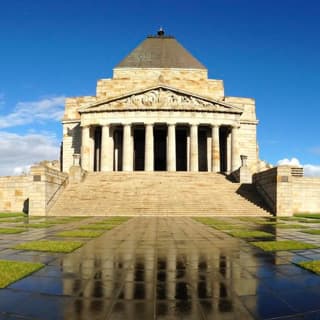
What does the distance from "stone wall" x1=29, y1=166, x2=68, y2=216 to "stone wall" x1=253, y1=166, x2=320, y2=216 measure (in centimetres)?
1893

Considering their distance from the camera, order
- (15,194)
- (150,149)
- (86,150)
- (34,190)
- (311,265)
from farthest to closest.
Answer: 1. (86,150)
2. (150,149)
3. (15,194)
4. (34,190)
5. (311,265)

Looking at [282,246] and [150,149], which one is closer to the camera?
[282,246]

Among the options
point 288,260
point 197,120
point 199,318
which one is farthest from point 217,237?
point 197,120

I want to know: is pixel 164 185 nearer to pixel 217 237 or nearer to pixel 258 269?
pixel 217 237

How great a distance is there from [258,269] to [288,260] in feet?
5.26

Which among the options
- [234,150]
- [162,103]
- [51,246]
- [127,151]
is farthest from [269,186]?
[51,246]

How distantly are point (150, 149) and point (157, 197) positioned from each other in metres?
19.9

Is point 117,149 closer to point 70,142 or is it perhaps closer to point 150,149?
point 70,142

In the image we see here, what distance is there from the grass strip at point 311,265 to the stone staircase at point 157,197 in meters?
21.9

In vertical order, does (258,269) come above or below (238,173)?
below

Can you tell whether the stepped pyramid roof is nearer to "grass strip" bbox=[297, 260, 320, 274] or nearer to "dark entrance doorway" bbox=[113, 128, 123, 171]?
"dark entrance doorway" bbox=[113, 128, 123, 171]

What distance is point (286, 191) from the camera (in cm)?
3350

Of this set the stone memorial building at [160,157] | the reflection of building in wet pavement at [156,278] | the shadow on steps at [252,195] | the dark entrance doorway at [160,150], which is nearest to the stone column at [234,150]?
the stone memorial building at [160,157]

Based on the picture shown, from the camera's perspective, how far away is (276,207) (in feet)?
109
